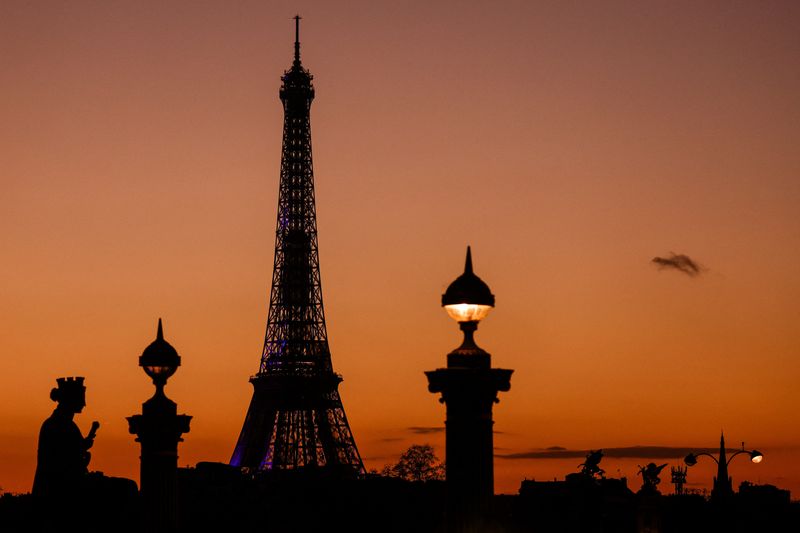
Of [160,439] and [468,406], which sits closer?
[468,406]

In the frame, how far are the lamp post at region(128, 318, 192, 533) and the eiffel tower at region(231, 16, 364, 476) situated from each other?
10425 centimetres

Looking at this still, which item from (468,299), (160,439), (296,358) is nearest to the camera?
(468,299)

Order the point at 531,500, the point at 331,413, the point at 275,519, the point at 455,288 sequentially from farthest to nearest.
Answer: the point at 331,413 < the point at 275,519 < the point at 531,500 < the point at 455,288

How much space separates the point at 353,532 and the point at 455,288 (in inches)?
3356

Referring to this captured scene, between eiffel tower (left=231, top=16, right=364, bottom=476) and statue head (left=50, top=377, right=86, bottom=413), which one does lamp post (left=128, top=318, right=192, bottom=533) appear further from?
eiffel tower (left=231, top=16, right=364, bottom=476)

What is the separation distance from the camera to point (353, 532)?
99.9 metres

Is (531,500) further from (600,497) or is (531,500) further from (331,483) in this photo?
(600,497)

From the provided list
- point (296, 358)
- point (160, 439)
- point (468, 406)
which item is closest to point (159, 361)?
point (160, 439)

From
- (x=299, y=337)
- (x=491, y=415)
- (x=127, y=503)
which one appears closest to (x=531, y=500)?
(x=299, y=337)

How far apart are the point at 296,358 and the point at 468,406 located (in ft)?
399

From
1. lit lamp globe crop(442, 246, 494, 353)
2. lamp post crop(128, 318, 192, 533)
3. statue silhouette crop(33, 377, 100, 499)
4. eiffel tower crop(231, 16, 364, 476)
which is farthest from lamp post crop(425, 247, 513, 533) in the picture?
eiffel tower crop(231, 16, 364, 476)

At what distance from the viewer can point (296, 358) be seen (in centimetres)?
13738

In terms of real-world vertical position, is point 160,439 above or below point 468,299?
below

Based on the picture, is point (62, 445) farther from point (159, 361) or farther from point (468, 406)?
point (468, 406)
